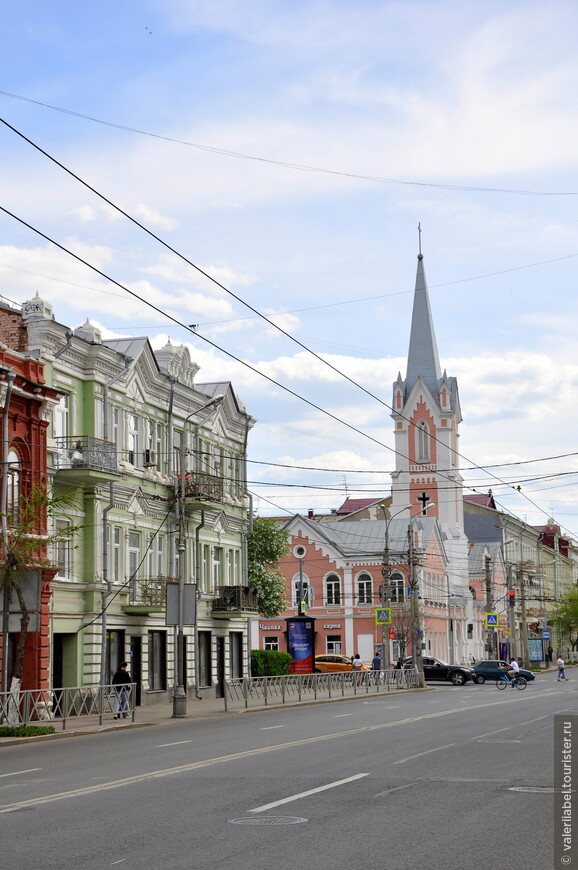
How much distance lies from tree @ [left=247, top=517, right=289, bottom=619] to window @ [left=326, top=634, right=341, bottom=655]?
944cm

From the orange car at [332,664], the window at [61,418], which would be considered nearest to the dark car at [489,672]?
the orange car at [332,664]

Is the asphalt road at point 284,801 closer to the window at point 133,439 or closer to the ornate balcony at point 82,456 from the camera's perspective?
the ornate balcony at point 82,456

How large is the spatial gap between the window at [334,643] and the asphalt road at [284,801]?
181 feet

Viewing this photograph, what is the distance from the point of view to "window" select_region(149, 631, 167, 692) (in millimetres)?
42938

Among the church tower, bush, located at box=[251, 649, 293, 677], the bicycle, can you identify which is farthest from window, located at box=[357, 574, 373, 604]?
the church tower

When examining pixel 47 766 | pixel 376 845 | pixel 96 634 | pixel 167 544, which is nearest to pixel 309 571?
pixel 167 544

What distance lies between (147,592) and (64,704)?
44.7ft

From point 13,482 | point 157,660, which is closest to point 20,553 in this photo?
point 13,482

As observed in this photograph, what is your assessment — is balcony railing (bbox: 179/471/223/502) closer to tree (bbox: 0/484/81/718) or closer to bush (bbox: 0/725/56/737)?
tree (bbox: 0/484/81/718)

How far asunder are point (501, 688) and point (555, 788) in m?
44.6

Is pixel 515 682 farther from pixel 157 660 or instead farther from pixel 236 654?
pixel 157 660

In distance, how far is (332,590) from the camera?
81.6m

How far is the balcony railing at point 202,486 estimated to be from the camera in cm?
4509

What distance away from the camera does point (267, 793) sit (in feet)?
46.3
